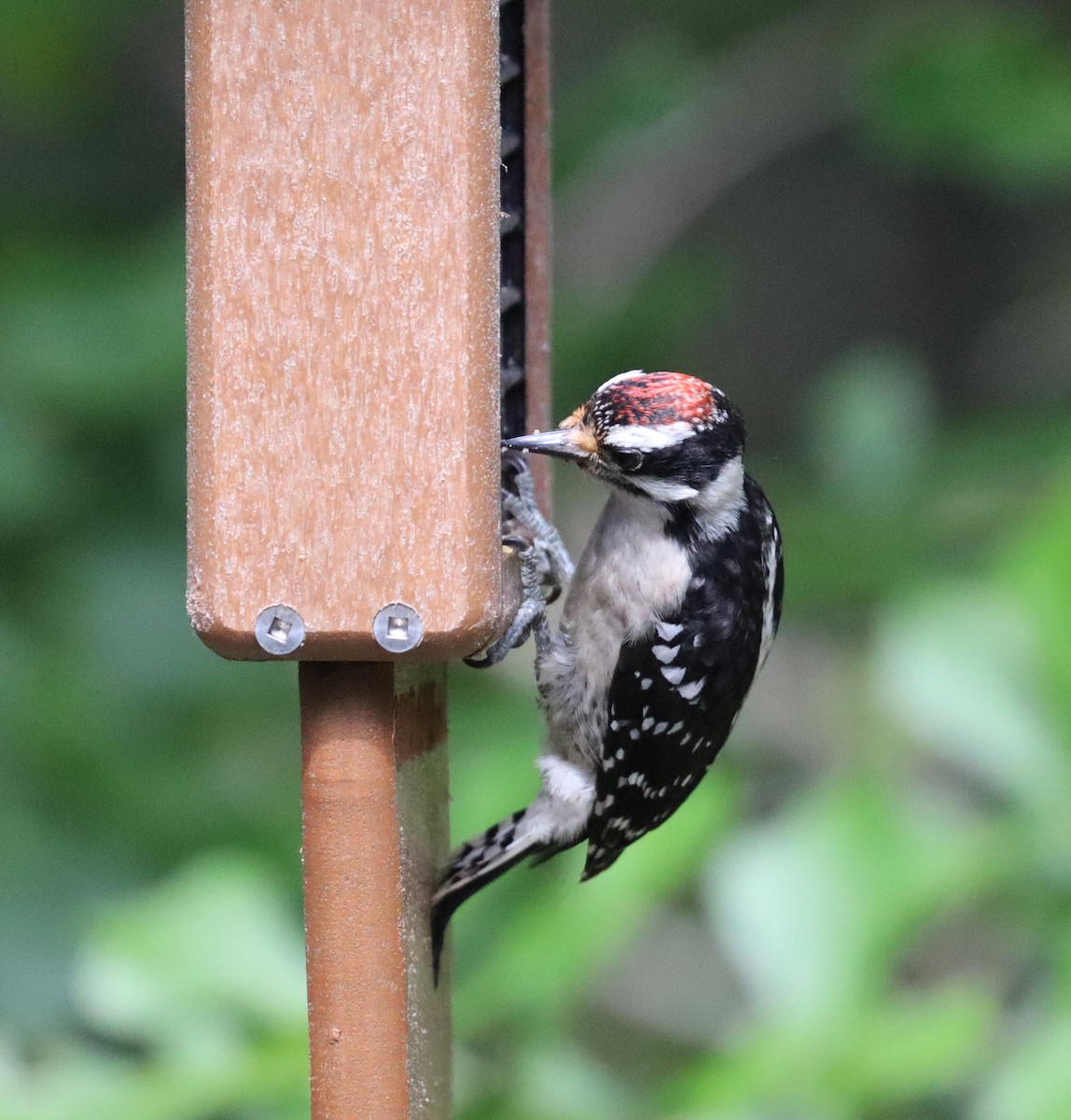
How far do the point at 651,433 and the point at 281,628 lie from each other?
637 millimetres

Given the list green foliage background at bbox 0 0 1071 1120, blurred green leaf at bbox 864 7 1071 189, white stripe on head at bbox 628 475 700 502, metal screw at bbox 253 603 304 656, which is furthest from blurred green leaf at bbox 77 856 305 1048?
blurred green leaf at bbox 864 7 1071 189

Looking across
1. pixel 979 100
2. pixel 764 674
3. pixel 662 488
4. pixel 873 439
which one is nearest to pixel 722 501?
pixel 662 488

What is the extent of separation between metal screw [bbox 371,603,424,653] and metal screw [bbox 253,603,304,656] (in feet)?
0.24

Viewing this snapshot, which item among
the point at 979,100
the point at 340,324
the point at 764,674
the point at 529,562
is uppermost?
the point at 340,324

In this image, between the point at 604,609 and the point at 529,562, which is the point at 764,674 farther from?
the point at 529,562

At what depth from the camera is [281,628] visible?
65.7 inches

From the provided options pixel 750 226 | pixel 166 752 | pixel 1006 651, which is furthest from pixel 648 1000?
pixel 750 226

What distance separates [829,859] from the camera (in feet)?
8.71

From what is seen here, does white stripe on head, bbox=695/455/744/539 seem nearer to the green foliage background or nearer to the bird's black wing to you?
the bird's black wing

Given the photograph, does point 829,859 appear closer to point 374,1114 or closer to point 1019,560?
point 1019,560

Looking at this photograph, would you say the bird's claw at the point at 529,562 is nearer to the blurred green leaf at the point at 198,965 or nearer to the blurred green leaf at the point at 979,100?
the blurred green leaf at the point at 198,965

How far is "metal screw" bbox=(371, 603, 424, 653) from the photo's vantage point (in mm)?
1666

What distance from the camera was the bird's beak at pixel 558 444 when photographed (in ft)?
6.69

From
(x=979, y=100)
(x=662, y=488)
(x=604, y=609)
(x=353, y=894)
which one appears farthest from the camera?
(x=979, y=100)
